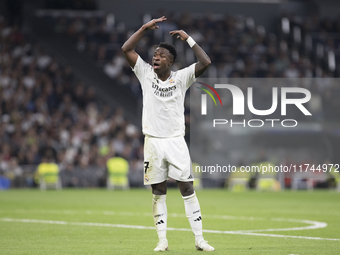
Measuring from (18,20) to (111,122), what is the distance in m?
7.45

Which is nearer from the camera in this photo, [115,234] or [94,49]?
[115,234]

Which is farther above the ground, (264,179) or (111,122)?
(111,122)

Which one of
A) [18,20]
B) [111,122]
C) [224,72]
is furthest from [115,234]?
[18,20]

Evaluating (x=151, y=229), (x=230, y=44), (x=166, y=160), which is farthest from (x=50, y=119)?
(x=166, y=160)

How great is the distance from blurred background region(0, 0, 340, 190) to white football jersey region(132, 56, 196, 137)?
16.0 metres

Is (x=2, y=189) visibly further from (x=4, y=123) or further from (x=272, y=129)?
(x=272, y=129)

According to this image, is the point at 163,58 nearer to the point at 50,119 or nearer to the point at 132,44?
the point at 132,44

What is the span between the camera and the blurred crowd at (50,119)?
2550 cm

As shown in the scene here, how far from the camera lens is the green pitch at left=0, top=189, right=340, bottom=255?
7.43m

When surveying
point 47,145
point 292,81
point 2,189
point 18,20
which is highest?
point 18,20

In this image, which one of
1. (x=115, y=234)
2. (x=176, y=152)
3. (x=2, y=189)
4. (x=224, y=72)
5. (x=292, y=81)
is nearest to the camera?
(x=176, y=152)

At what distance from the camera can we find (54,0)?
3145 centimetres

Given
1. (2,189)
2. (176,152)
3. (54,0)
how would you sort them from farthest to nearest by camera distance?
(54,0)
(2,189)
(176,152)

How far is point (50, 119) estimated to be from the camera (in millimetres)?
26719
